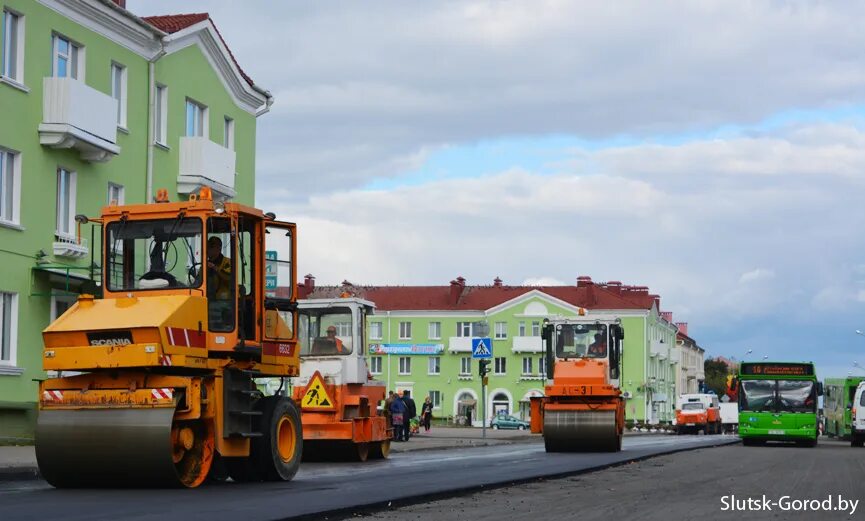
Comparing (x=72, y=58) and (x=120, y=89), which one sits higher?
(x=72, y=58)

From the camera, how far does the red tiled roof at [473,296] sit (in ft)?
369

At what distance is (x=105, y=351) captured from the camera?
16.2 m

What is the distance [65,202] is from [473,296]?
85.3 meters

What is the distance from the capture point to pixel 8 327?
90.4ft

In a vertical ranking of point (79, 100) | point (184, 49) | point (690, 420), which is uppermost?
point (184, 49)

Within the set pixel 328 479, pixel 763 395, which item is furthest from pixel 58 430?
pixel 763 395

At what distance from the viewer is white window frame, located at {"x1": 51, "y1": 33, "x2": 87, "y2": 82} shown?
1152 inches

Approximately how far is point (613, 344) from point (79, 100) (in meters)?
14.0

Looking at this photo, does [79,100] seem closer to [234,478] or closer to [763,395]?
[234,478]

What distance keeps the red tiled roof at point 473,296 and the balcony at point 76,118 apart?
8078cm

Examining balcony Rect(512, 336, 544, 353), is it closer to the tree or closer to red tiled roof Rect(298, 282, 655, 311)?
red tiled roof Rect(298, 282, 655, 311)

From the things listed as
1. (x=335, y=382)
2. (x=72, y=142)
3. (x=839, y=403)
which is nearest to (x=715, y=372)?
(x=839, y=403)

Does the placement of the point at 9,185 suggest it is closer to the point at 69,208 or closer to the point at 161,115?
the point at 69,208

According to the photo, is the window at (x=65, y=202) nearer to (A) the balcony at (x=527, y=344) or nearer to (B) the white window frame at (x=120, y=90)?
(B) the white window frame at (x=120, y=90)
